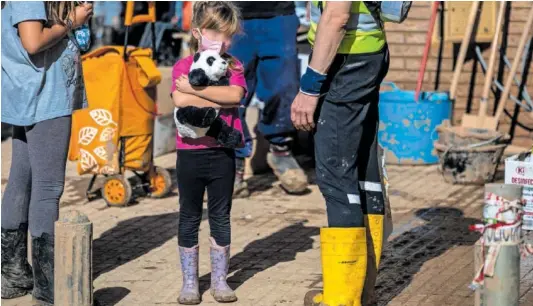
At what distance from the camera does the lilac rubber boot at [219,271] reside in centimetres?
587

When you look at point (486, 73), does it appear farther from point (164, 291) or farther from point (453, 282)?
point (164, 291)

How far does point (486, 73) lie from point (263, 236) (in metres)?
3.48

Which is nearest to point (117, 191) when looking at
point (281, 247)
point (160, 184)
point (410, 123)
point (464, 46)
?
point (160, 184)

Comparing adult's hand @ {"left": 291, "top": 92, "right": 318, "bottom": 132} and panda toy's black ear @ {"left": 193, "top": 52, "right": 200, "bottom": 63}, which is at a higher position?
panda toy's black ear @ {"left": 193, "top": 52, "right": 200, "bottom": 63}

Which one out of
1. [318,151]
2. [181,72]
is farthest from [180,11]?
[318,151]

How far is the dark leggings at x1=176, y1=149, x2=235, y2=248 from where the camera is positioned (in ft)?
19.1

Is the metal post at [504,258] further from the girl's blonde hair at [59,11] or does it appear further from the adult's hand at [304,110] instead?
the girl's blonde hair at [59,11]

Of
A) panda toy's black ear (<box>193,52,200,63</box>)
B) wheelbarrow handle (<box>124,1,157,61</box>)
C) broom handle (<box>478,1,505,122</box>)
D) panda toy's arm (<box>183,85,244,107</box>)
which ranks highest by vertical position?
panda toy's black ear (<box>193,52,200,63</box>)

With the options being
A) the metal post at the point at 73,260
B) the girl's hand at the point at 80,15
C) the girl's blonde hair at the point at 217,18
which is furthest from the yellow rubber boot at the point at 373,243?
the girl's hand at the point at 80,15

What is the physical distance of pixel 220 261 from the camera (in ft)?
19.4

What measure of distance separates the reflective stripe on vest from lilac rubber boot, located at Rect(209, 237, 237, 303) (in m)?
1.38

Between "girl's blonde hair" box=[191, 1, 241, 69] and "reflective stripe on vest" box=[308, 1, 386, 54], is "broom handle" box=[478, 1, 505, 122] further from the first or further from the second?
"reflective stripe on vest" box=[308, 1, 386, 54]

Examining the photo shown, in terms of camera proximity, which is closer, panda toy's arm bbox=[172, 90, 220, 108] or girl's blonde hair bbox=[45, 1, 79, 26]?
girl's blonde hair bbox=[45, 1, 79, 26]

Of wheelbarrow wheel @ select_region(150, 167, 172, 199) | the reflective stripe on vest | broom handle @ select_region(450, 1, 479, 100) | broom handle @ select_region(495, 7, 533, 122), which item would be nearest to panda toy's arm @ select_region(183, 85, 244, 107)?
the reflective stripe on vest
